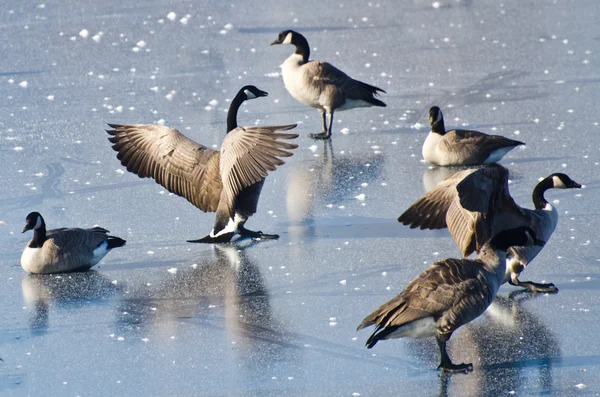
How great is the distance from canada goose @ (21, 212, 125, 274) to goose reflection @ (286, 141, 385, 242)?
52.3 inches

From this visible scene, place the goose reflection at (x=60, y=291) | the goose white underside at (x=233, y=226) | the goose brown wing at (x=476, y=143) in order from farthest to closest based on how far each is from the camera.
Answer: the goose brown wing at (x=476, y=143) → the goose white underside at (x=233, y=226) → the goose reflection at (x=60, y=291)

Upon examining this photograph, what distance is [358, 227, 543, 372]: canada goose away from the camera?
4.61 metres

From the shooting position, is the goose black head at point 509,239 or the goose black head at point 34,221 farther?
the goose black head at point 34,221

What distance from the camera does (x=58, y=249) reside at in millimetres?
6047

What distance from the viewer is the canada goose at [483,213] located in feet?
17.9

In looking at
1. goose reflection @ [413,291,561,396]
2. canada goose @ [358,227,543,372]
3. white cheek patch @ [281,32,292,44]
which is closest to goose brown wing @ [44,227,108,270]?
canada goose @ [358,227,543,372]

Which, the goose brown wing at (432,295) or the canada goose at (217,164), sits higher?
the canada goose at (217,164)

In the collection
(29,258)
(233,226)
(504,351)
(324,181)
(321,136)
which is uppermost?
(321,136)

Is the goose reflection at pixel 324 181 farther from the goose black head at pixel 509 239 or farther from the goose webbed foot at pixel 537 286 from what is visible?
the goose black head at pixel 509 239

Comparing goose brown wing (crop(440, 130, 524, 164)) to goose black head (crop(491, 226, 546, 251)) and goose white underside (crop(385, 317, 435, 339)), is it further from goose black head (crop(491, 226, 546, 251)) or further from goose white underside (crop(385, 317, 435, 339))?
goose white underside (crop(385, 317, 435, 339))

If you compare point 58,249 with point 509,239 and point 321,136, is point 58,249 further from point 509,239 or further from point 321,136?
point 321,136

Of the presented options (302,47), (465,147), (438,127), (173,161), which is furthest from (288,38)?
(173,161)

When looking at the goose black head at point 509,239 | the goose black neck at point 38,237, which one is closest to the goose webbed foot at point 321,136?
the goose black neck at point 38,237

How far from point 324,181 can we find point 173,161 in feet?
4.43
